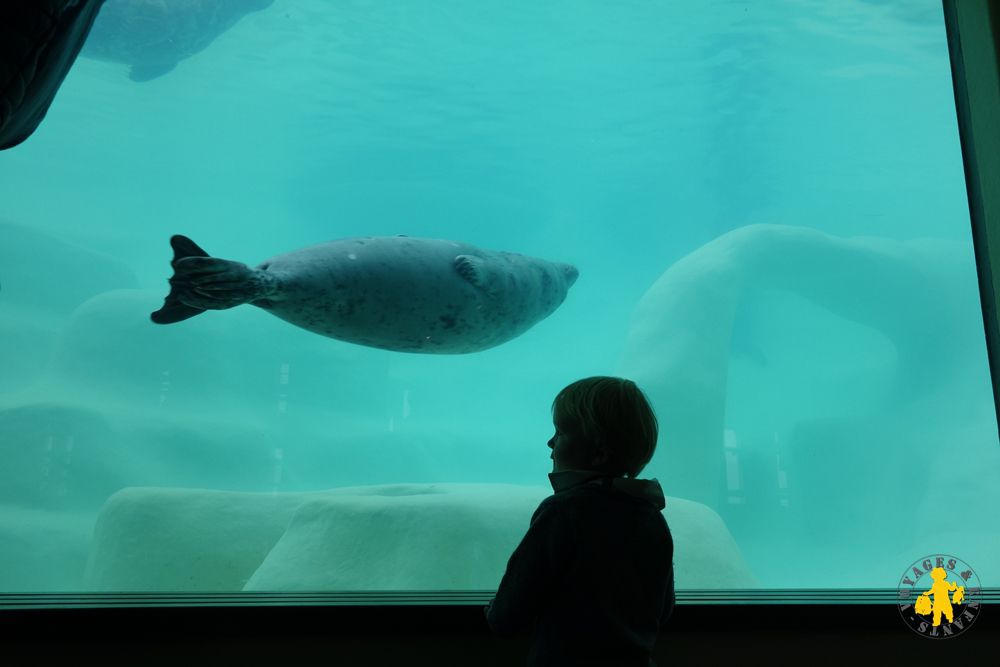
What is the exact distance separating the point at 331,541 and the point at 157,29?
975 cm

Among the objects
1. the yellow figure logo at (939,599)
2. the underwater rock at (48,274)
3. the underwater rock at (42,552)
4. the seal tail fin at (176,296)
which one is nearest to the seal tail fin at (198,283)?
the seal tail fin at (176,296)

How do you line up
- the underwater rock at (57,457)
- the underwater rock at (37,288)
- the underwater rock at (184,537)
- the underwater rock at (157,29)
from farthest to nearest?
the underwater rock at (37,288)
the underwater rock at (157,29)
the underwater rock at (57,457)
the underwater rock at (184,537)

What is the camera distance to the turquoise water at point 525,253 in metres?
6.10

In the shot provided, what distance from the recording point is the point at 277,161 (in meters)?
19.7

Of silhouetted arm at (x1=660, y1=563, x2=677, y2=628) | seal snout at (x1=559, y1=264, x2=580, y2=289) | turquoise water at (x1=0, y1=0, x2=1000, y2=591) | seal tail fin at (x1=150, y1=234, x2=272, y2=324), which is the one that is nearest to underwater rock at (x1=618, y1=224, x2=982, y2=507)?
turquoise water at (x1=0, y1=0, x2=1000, y2=591)

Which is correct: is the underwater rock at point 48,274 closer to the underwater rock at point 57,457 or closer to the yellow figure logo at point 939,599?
the underwater rock at point 57,457

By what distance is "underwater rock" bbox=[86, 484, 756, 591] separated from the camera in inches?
124

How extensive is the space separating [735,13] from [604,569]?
12.0 m

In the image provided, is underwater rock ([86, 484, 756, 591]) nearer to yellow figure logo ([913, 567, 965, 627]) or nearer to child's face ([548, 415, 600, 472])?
yellow figure logo ([913, 567, 965, 627])

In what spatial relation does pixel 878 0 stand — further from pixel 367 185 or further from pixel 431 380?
pixel 367 185

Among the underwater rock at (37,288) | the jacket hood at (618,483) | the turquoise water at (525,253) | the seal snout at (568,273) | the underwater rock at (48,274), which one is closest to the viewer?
the jacket hood at (618,483)

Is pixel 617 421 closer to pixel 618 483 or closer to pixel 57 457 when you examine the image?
pixel 618 483

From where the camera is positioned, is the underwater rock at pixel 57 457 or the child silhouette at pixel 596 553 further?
the underwater rock at pixel 57 457

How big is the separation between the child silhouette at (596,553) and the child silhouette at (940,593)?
884 mm
